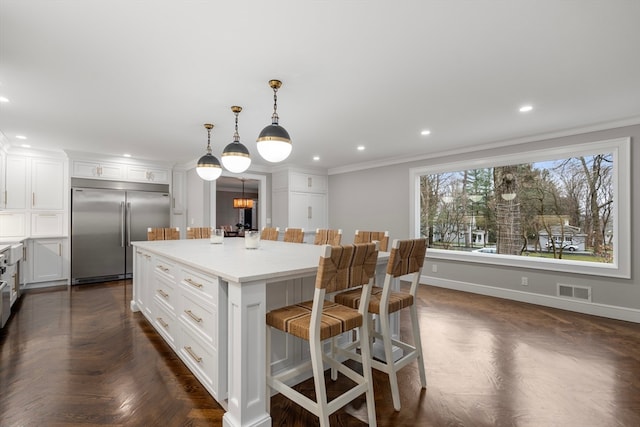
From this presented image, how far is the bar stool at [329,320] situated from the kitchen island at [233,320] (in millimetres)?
143

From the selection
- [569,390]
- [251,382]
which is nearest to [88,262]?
[251,382]

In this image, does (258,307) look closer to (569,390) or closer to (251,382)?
(251,382)

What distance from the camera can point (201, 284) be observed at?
1939 millimetres

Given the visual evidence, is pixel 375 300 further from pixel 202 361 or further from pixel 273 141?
pixel 273 141

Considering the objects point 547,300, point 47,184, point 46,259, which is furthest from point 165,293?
point 547,300

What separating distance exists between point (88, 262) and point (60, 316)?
6.53ft

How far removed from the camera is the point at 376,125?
375 centimetres

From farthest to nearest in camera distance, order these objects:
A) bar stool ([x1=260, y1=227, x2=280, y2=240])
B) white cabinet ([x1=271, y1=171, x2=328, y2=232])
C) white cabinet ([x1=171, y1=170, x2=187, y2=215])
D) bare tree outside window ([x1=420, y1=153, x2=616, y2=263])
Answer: white cabinet ([x1=271, y1=171, x2=328, y2=232]), white cabinet ([x1=171, y1=170, x2=187, y2=215]), bar stool ([x1=260, y1=227, x2=280, y2=240]), bare tree outside window ([x1=420, y1=153, x2=616, y2=263])

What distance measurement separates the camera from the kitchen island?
159 cm

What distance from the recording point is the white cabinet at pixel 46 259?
4918 mm

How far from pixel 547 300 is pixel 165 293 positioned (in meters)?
4.68

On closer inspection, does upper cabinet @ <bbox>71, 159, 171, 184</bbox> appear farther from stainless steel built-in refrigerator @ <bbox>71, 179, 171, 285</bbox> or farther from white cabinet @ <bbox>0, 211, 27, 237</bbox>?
white cabinet @ <bbox>0, 211, 27, 237</bbox>

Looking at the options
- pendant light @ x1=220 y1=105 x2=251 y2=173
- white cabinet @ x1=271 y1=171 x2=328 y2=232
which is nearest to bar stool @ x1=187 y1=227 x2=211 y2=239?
pendant light @ x1=220 y1=105 x2=251 y2=173

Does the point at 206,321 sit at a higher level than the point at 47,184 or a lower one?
Result: lower
